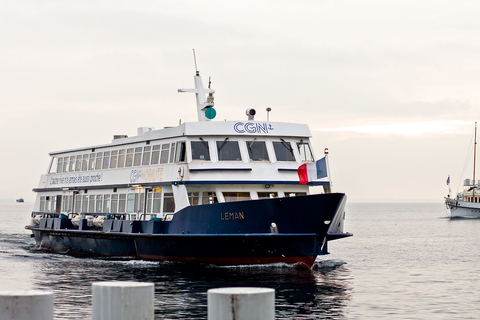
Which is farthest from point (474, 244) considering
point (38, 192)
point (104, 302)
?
point (104, 302)

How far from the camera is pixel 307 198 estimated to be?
23.9 metres

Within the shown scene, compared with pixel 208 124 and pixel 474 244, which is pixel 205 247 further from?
pixel 474 244

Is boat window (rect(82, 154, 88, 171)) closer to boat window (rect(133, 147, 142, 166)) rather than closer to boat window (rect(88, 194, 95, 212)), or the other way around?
boat window (rect(88, 194, 95, 212))

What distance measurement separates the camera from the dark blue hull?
24141 millimetres

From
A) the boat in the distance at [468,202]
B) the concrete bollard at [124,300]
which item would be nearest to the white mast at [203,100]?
the concrete bollard at [124,300]

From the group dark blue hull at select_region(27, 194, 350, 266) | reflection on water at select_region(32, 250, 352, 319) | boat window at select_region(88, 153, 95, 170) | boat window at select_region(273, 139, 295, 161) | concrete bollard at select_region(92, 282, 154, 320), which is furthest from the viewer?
boat window at select_region(88, 153, 95, 170)

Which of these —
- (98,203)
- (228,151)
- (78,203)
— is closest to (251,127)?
(228,151)

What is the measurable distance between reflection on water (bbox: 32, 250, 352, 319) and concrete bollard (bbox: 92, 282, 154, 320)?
8.99 meters

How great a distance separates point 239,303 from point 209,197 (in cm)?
1927

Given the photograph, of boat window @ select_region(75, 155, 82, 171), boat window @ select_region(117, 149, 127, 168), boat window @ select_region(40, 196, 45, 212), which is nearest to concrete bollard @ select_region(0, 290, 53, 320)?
boat window @ select_region(117, 149, 127, 168)

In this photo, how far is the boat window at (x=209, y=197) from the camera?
90.1ft

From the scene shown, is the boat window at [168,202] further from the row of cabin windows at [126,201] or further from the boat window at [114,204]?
the boat window at [114,204]

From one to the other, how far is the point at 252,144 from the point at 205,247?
4.53m

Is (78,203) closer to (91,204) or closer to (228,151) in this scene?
(91,204)
